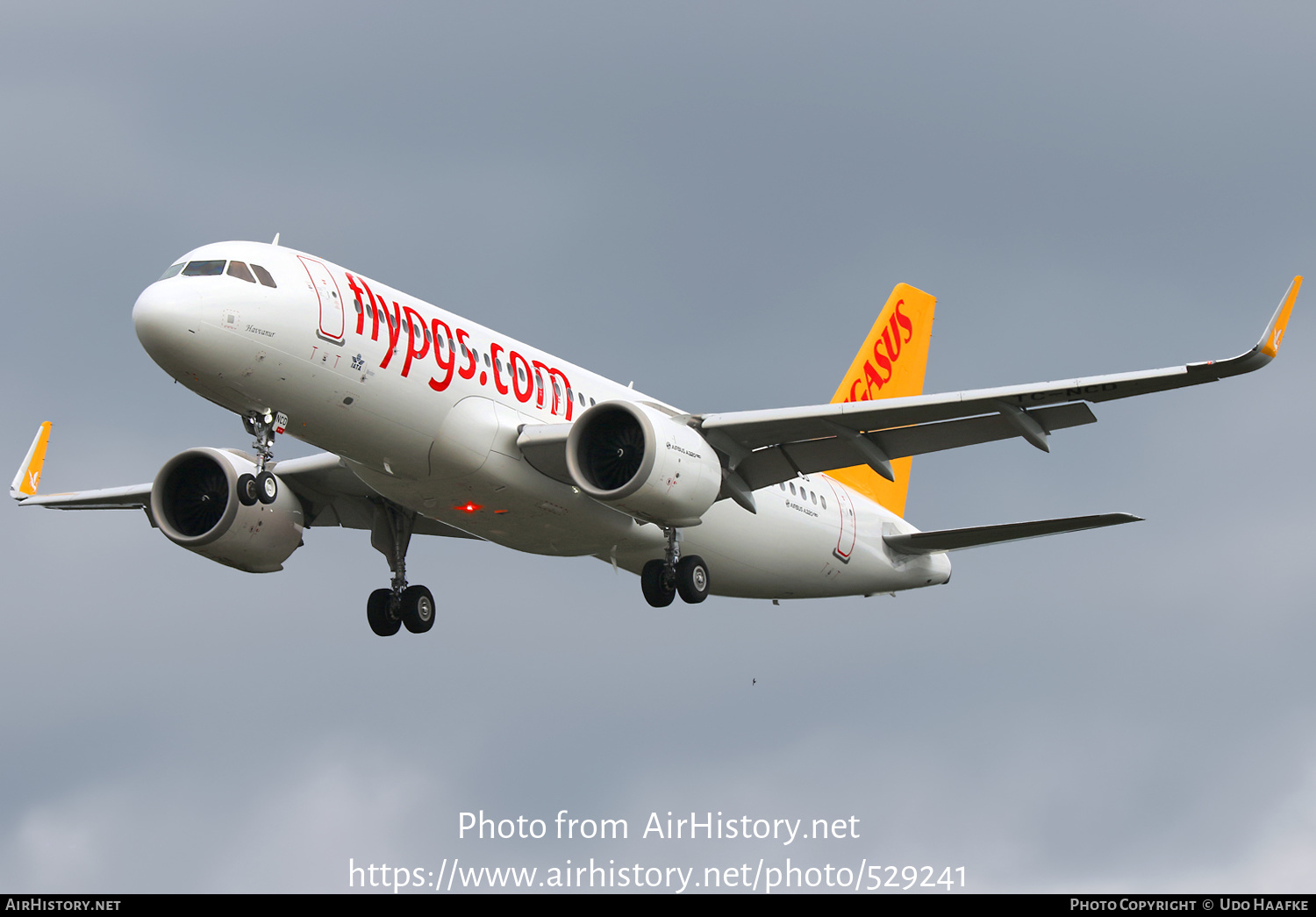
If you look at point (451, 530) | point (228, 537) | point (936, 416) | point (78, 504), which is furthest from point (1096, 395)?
point (78, 504)

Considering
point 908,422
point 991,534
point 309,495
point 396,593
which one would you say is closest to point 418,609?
point 396,593

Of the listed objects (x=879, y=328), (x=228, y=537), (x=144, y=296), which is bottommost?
(x=228, y=537)

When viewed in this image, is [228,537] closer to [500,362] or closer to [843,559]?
[500,362]

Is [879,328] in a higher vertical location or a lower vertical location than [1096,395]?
higher

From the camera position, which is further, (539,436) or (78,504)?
(78,504)

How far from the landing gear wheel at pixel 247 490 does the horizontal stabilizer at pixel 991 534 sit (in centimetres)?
1556

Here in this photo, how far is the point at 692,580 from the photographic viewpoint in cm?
3042

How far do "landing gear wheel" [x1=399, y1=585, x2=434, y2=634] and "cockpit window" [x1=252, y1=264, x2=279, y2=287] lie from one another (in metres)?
9.65

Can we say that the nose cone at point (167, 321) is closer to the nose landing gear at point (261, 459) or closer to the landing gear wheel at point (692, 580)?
the nose landing gear at point (261, 459)

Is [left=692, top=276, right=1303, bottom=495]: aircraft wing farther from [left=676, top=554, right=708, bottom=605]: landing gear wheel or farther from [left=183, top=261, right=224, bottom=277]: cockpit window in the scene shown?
[left=183, top=261, right=224, bottom=277]: cockpit window

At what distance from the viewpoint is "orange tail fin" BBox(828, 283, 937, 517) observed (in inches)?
1532

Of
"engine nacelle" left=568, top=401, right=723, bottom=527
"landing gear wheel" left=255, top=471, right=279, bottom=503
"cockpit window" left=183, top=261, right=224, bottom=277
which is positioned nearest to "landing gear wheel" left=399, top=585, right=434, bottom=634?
"engine nacelle" left=568, top=401, right=723, bottom=527

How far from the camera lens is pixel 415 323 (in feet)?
89.5

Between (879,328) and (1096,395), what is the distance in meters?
15.9
